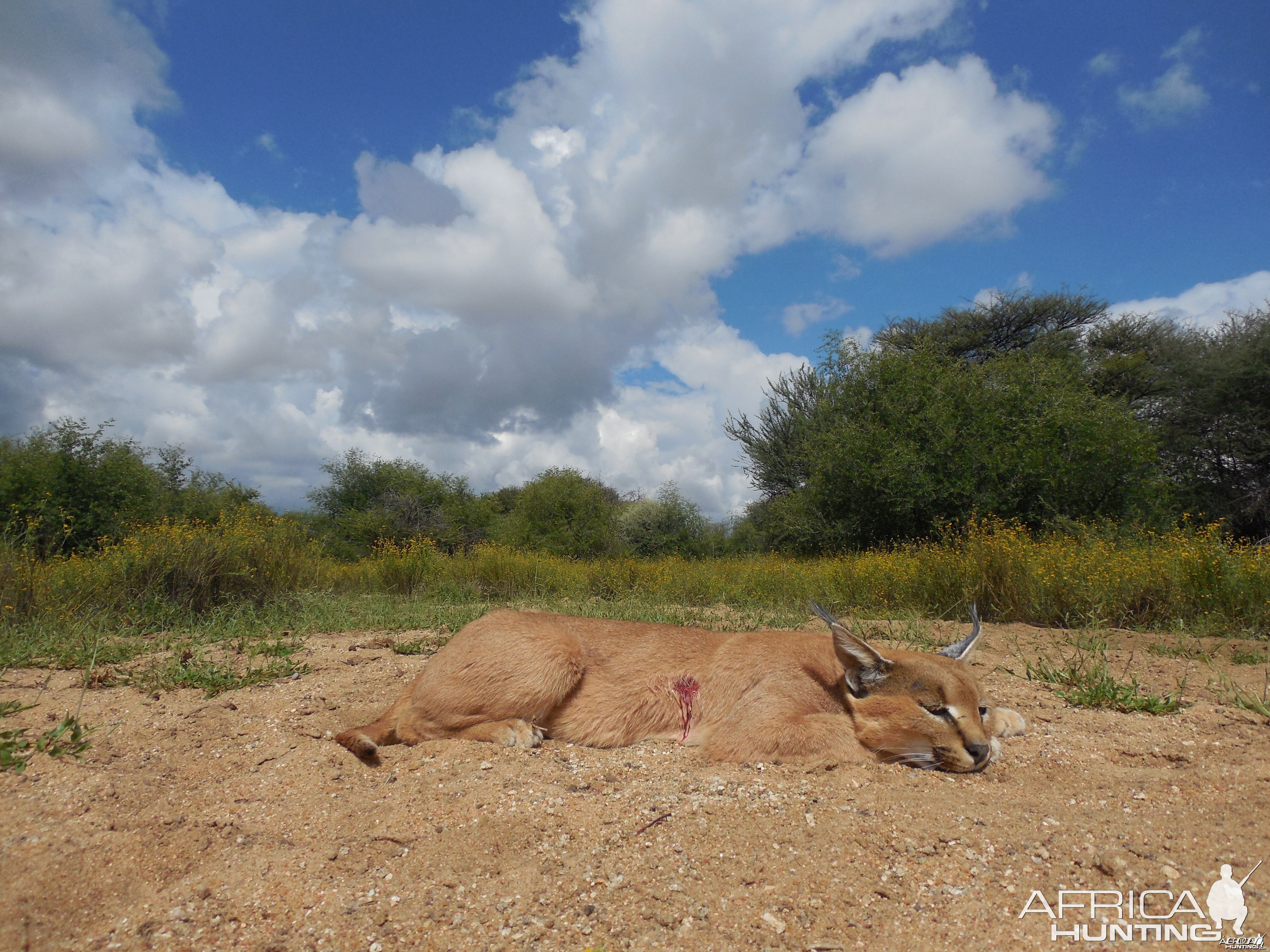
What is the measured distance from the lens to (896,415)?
56.7 ft

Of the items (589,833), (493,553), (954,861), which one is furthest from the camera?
(493,553)

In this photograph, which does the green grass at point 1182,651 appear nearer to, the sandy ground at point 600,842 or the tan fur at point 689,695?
the sandy ground at point 600,842

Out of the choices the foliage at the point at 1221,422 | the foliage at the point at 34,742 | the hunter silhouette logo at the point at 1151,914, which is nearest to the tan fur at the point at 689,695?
the hunter silhouette logo at the point at 1151,914

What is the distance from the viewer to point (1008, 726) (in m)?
3.47

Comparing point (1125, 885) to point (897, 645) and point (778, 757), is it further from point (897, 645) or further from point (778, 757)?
point (897, 645)

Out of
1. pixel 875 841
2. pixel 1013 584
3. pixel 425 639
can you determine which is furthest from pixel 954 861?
pixel 1013 584

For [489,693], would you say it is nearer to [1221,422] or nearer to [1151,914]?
[1151,914]

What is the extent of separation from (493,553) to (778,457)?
51.5 ft

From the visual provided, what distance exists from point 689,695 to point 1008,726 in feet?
6.02

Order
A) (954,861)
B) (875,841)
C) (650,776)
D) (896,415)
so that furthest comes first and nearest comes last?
(896,415), (650,776), (875,841), (954,861)

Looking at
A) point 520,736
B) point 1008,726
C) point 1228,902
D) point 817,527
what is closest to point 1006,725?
point 1008,726

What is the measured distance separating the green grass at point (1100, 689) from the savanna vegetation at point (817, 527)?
0.23ft

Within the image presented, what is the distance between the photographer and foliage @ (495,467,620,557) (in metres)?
23.0

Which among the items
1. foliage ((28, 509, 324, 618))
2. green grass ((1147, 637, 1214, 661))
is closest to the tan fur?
green grass ((1147, 637, 1214, 661))
